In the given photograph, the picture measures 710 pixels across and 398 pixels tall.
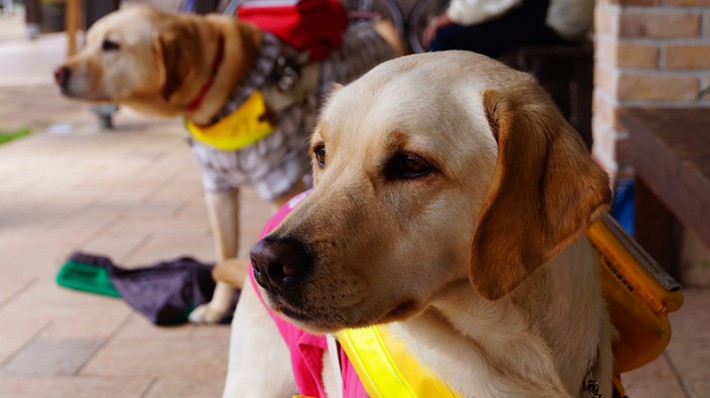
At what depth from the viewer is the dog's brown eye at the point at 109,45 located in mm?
3877

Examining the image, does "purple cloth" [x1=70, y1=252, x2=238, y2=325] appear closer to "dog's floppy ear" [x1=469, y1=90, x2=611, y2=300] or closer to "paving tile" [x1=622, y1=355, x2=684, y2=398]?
"paving tile" [x1=622, y1=355, x2=684, y2=398]

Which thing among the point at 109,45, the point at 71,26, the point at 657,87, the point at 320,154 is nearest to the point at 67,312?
the point at 109,45

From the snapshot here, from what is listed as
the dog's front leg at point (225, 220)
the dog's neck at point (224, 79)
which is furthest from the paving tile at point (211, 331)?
the dog's neck at point (224, 79)

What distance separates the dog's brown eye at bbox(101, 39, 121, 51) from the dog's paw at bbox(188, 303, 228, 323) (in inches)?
47.7

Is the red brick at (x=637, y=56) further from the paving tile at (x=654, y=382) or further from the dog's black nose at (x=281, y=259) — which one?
the dog's black nose at (x=281, y=259)

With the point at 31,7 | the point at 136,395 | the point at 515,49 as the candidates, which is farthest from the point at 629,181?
the point at 31,7

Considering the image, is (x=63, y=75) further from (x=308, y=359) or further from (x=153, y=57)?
(x=308, y=359)

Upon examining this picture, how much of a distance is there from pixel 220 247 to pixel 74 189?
241 centimetres

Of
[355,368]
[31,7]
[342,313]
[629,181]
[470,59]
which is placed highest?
[470,59]

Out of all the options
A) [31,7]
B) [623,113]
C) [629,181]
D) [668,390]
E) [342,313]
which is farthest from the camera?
[31,7]

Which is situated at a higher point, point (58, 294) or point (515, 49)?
point (515, 49)

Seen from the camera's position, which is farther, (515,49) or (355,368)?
(515,49)

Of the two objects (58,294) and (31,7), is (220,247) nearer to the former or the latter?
(58,294)

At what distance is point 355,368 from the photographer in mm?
1775
